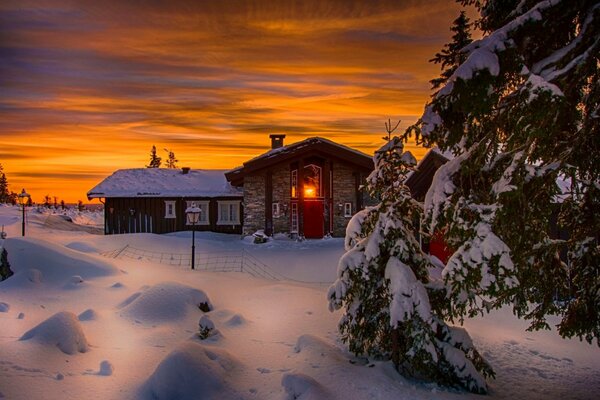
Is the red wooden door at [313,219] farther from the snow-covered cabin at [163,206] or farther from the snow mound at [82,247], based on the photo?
the snow mound at [82,247]

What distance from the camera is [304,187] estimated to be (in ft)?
96.6

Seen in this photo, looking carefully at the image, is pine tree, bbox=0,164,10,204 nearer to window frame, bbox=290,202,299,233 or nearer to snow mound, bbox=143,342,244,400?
window frame, bbox=290,202,299,233

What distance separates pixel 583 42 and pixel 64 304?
488 inches

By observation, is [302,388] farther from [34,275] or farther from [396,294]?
[34,275]

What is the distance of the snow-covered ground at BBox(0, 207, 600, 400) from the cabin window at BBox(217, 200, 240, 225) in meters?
15.7

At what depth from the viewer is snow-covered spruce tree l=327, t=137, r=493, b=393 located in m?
7.82

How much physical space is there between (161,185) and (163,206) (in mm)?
1749

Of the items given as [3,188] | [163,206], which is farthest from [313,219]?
[3,188]

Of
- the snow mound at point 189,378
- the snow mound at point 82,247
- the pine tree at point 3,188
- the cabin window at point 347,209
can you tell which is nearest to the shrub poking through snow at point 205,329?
the snow mound at point 189,378

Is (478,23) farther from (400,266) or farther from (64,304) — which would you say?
(64,304)

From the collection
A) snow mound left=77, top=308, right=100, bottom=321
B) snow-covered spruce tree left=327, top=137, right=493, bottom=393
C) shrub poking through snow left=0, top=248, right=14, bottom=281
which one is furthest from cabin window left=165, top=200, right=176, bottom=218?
snow-covered spruce tree left=327, top=137, right=493, bottom=393

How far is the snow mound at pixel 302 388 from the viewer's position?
685 cm

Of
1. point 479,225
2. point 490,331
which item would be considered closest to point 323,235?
point 490,331

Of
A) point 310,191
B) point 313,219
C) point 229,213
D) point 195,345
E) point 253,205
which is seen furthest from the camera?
point 229,213
